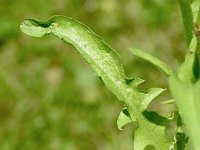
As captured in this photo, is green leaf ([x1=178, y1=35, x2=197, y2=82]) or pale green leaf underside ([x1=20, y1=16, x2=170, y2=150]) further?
pale green leaf underside ([x1=20, y1=16, x2=170, y2=150])

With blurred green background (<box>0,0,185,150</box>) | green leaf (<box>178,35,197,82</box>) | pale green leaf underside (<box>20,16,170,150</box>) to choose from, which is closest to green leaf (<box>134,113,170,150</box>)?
pale green leaf underside (<box>20,16,170,150</box>)

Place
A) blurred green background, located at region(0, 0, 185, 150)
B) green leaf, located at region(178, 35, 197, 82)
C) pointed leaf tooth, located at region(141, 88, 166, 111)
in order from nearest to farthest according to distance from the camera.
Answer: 1. green leaf, located at region(178, 35, 197, 82)
2. pointed leaf tooth, located at region(141, 88, 166, 111)
3. blurred green background, located at region(0, 0, 185, 150)

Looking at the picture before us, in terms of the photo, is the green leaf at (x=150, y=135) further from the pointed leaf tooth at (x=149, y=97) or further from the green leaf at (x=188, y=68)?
the green leaf at (x=188, y=68)

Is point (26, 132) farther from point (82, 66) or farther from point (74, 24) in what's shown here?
point (74, 24)

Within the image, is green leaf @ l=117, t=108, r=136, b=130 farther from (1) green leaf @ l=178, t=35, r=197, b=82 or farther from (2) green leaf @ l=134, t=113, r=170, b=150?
(1) green leaf @ l=178, t=35, r=197, b=82

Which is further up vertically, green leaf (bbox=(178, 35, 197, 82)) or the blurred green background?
the blurred green background

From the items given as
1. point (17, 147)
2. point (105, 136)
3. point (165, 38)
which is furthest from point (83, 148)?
point (165, 38)
